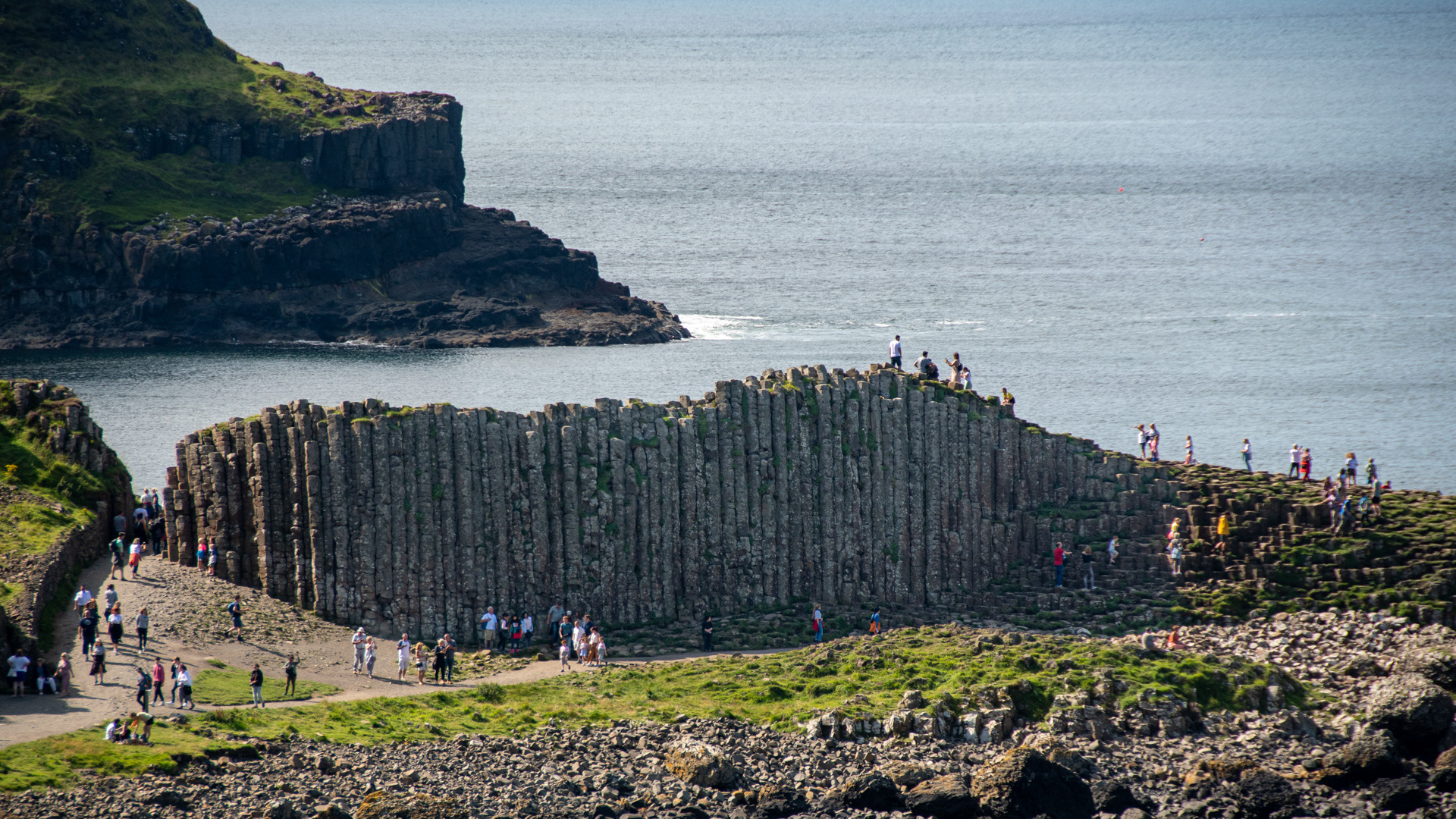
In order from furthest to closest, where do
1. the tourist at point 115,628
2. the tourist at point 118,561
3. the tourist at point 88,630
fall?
the tourist at point 118,561, the tourist at point 115,628, the tourist at point 88,630

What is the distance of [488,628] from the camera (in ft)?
158

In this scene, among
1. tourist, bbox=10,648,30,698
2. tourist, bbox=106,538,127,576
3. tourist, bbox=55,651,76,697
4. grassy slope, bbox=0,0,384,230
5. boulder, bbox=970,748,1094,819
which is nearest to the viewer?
boulder, bbox=970,748,1094,819

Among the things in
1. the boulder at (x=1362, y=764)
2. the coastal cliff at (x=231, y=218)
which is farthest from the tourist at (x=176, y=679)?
the coastal cliff at (x=231, y=218)

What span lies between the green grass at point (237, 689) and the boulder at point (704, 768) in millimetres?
10342

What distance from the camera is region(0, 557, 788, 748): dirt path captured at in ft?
124

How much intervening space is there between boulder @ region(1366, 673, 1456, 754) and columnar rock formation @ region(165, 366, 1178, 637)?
598 inches

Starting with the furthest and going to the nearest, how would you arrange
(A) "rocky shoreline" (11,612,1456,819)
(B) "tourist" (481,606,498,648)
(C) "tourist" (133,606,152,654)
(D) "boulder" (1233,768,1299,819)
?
(B) "tourist" (481,606,498,648) < (C) "tourist" (133,606,152,654) < (D) "boulder" (1233,768,1299,819) < (A) "rocky shoreline" (11,612,1456,819)

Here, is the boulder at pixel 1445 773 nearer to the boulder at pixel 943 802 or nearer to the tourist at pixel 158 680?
the boulder at pixel 943 802

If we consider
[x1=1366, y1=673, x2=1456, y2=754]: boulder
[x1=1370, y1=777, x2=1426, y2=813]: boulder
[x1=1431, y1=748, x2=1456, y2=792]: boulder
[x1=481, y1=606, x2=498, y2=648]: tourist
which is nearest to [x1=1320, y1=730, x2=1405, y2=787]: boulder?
[x1=1370, y1=777, x2=1426, y2=813]: boulder

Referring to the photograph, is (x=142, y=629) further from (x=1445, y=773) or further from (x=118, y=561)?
(x=1445, y=773)

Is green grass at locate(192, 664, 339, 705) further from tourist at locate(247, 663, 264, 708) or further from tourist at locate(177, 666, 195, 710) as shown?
tourist at locate(177, 666, 195, 710)

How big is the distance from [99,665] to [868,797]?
62.6ft

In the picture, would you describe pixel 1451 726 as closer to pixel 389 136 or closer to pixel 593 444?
pixel 593 444

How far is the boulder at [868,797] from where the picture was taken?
35.9 meters
